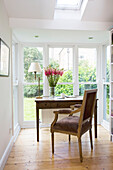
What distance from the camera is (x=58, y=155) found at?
2.45 metres

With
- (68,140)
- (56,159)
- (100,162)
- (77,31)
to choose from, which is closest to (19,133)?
(68,140)

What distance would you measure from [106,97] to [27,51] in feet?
7.56

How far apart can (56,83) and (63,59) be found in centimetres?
88

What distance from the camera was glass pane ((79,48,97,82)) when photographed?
159 inches

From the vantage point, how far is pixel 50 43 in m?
3.88

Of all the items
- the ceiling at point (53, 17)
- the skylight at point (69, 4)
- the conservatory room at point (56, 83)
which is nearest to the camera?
the conservatory room at point (56, 83)

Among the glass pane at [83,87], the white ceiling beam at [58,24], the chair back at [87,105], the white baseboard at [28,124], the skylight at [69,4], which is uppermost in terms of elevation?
the skylight at [69,4]

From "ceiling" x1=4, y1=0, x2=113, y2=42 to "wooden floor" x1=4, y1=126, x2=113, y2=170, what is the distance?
2159 mm

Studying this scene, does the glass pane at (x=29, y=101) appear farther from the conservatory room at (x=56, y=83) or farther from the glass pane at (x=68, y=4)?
the glass pane at (x=68, y=4)

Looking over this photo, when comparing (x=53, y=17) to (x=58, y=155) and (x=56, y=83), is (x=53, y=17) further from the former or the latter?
(x=58, y=155)

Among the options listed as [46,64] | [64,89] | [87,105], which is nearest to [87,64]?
[64,89]

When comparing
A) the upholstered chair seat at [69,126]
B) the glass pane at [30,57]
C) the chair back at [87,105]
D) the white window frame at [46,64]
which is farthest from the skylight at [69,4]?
the upholstered chair seat at [69,126]

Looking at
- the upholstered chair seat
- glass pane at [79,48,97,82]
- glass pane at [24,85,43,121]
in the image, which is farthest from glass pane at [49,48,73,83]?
the upholstered chair seat

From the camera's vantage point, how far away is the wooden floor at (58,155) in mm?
2158
